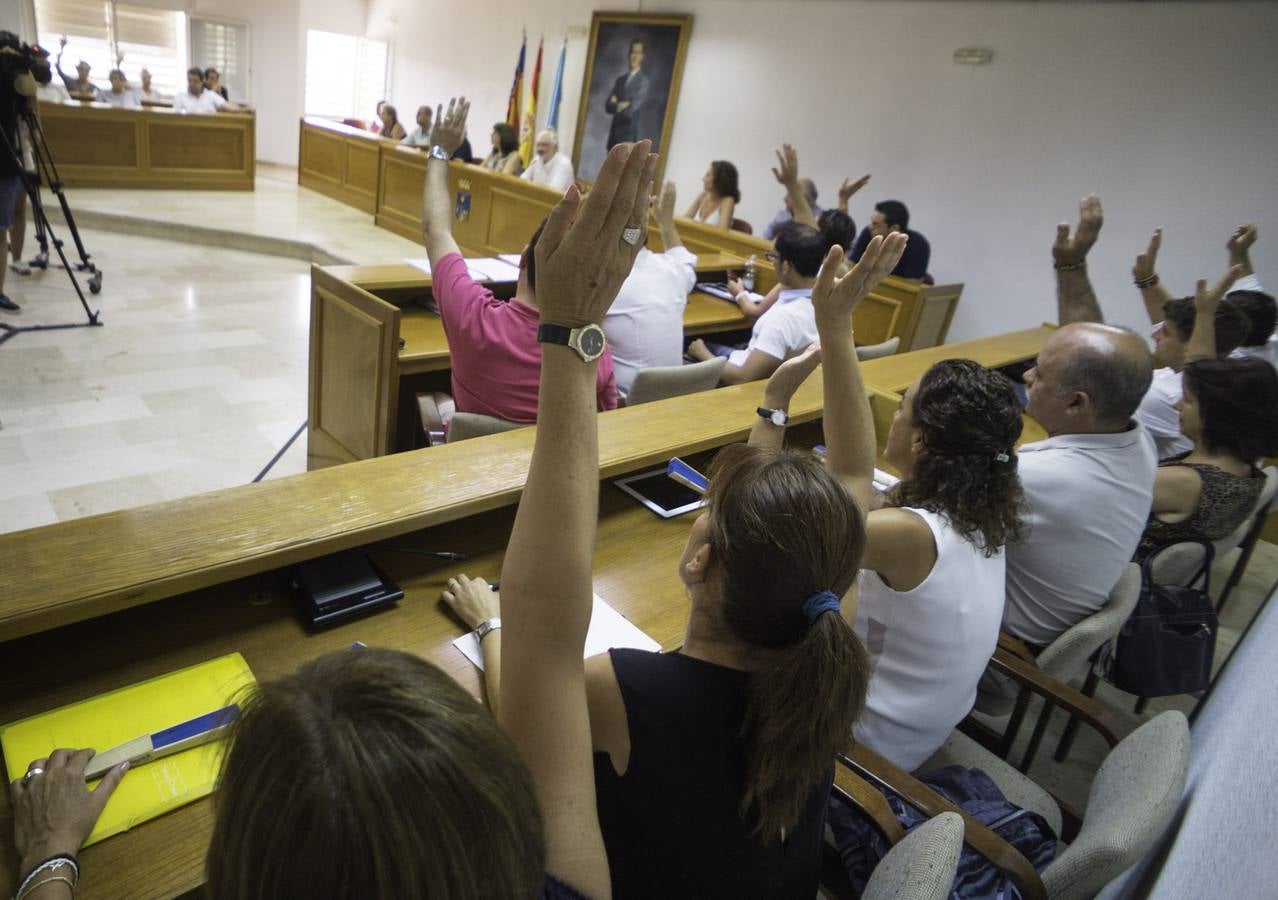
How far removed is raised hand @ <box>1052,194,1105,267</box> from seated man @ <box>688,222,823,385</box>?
0.98 m

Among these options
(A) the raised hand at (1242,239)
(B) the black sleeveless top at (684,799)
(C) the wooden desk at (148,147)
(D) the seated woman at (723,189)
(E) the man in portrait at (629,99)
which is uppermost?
(E) the man in portrait at (629,99)

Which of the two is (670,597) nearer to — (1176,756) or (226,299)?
(1176,756)

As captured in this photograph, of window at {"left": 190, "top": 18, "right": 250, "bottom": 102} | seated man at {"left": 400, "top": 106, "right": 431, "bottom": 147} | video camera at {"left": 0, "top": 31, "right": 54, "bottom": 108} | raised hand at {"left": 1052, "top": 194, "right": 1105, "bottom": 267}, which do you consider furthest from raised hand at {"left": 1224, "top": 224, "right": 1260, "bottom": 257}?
window at {"left": 190, "top": 18, "right": 250, "bottom": 102}

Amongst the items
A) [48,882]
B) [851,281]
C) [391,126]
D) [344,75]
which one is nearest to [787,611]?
[851,281]

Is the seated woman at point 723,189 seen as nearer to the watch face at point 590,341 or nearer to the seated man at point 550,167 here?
the seated man at point 550,167

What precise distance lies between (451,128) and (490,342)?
59 cm

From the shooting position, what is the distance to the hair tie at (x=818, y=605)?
86cm

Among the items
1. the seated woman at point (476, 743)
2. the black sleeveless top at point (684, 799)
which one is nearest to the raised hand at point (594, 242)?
the seated woman at point (476, 743)

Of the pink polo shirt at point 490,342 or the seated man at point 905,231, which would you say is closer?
the pink polo shirt at point 490,342

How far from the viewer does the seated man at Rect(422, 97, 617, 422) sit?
2092 millimetres

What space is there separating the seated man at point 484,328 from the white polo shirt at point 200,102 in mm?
9601

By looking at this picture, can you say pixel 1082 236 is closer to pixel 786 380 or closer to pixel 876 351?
pixel 876 351

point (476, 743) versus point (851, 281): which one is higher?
point (851, 281)

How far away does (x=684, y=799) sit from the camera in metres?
0.85
